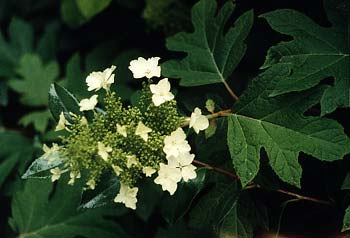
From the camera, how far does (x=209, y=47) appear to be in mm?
2203

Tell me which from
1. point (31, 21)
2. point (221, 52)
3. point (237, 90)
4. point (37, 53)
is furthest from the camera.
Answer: point (31, 21)

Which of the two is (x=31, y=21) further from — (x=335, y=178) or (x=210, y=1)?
(x=335, y=178)

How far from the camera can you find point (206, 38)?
2221 millimetres

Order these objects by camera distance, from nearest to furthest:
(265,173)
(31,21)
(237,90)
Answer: (265,173), (237,90), (31,21)

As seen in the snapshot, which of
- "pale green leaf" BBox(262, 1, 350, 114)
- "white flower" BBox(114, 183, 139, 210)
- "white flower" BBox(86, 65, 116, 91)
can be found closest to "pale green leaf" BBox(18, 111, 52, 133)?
"white flower" BBox(86, 65, 116, 91)

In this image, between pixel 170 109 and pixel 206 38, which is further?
pixel 206 38

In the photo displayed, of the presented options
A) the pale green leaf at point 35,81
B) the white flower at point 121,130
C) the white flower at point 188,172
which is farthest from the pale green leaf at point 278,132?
the pale green leaf at point 35,81

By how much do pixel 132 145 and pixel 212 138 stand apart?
0.39 meters

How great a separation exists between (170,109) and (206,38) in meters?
0.53

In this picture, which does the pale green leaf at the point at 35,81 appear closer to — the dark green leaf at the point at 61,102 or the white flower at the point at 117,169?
the dark green leaf at the point at 61,102

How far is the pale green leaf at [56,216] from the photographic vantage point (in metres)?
2.45

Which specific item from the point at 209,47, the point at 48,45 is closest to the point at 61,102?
the point at 209,47

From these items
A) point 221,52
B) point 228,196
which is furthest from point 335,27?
point 228,196

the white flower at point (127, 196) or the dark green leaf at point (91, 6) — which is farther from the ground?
the dark green leaf at point (91, 6)
